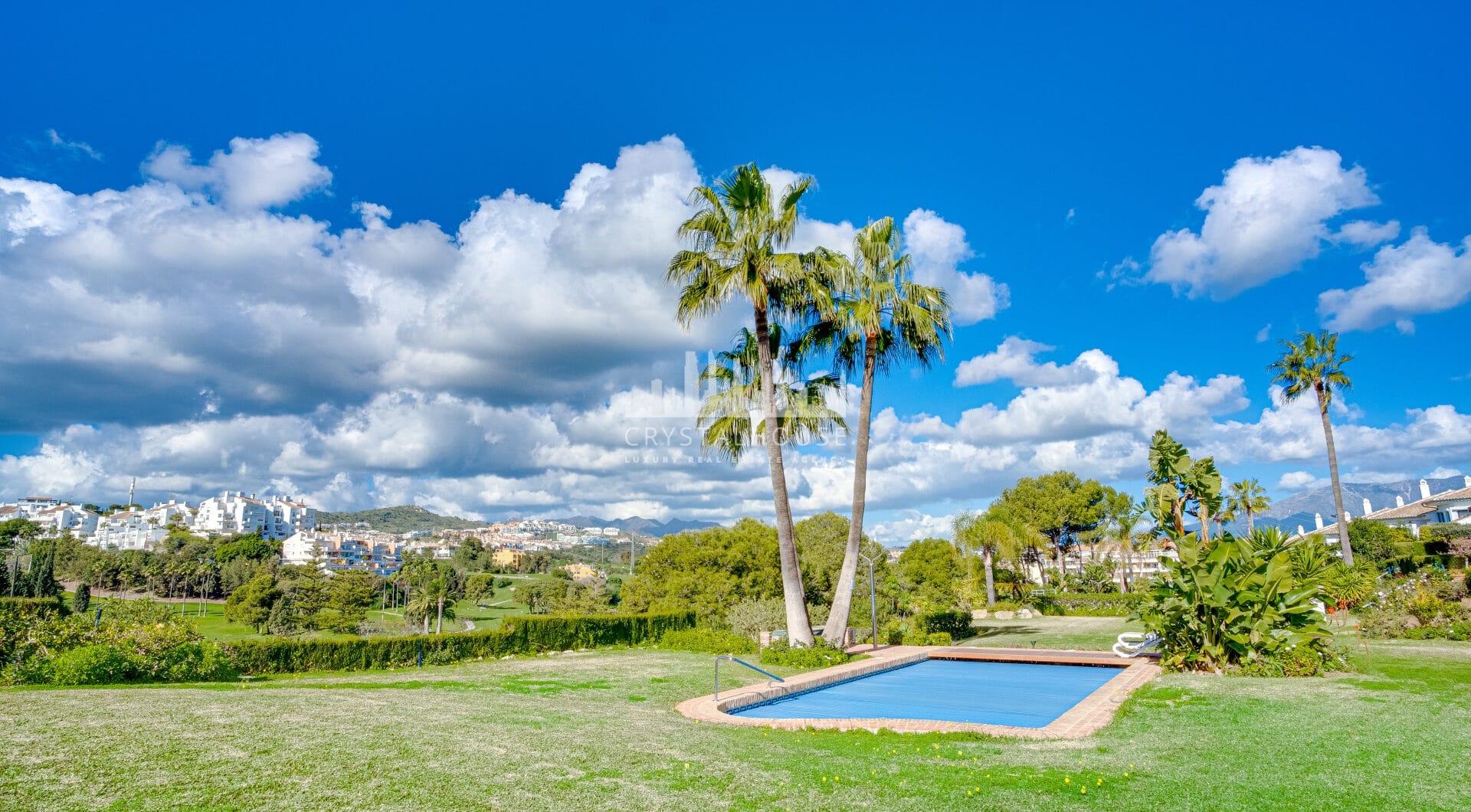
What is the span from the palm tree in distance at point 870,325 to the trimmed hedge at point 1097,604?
66.3 ft

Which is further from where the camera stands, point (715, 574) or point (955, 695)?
Answer: point (715, 574)

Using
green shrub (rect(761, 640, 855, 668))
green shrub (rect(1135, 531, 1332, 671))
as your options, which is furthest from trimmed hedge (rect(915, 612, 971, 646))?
green shrub (rect(1135, 531, 1332, 671))

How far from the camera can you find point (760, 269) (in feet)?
51.0

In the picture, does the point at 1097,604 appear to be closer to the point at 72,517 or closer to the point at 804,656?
the point at 804,656

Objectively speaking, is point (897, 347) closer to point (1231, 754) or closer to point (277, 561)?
point (1231, 754)

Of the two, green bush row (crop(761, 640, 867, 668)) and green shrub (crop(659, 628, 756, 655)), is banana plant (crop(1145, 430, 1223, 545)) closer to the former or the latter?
green bush row (crop(761, 640, 867, 668))

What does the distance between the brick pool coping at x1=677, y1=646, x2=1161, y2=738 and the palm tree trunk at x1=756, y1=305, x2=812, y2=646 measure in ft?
4.00

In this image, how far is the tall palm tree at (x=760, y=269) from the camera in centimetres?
1557

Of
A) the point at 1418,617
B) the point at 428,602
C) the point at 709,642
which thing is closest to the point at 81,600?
the point at 428,602

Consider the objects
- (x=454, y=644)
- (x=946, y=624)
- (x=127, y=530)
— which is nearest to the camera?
(x=454, y=644)

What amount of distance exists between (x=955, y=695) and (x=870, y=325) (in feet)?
23.9

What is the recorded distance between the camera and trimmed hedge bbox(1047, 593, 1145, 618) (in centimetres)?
3231

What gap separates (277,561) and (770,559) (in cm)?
8452

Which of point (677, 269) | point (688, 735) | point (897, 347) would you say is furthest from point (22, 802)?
point (897, 347)
